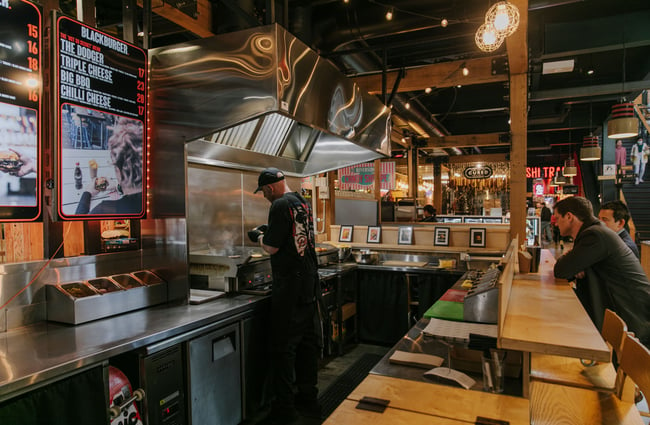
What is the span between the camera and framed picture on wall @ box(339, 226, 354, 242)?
5895 mm

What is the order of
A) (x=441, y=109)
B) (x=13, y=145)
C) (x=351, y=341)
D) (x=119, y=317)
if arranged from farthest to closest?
(x=441, y=109) → (x=351, y=341) → (x=119, y=317) → (x=13, y=145)

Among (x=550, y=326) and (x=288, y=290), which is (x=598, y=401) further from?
(x=288, y=290)

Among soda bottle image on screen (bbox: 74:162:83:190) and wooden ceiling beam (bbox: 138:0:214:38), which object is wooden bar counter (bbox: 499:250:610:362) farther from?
wooden ceiling beam (bbox: 138:0:214:38)

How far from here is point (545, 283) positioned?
3221 mm

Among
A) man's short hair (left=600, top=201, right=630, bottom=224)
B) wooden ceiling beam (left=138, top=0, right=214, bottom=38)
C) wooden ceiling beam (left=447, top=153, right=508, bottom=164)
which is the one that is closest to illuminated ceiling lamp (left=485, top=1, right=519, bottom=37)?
wooden ceiling beam (left=138, top=0, right=214, bottom=38)

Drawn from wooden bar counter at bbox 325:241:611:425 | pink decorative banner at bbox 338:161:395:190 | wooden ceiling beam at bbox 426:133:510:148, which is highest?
wooden ceiling beam at bbox 426:133:510:148

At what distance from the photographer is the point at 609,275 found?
9.40 ft

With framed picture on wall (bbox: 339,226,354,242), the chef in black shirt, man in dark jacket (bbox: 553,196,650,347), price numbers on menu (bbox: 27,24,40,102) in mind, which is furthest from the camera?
framed picture on wall (bbox: 339,226,354,242)

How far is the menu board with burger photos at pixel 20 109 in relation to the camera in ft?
6.99

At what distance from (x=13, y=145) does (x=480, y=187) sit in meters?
16.8

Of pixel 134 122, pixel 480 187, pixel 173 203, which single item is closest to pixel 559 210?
pixel 173 203

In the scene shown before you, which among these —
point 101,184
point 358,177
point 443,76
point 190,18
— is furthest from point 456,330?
point 358,177

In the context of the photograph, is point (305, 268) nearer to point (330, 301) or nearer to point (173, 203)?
point (173, 203)

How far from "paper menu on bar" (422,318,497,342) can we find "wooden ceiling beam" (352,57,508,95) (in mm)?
4049
